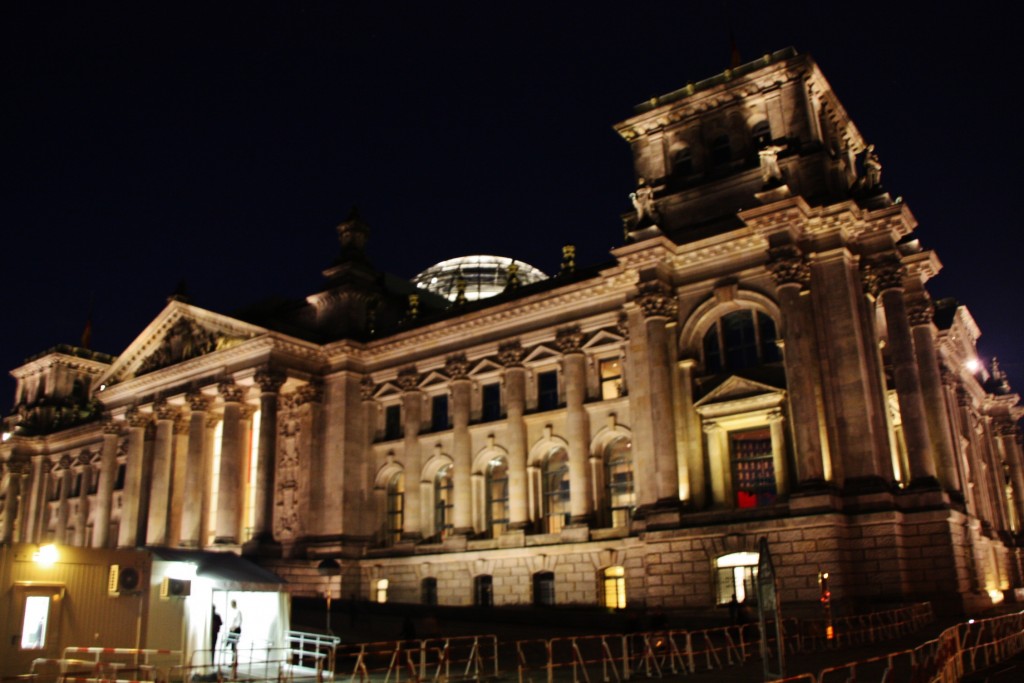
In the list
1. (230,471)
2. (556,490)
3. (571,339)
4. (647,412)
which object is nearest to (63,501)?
(230,471)

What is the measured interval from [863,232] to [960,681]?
2592cm

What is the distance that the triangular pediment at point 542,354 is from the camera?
48.5m

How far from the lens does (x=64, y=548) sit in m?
24.1

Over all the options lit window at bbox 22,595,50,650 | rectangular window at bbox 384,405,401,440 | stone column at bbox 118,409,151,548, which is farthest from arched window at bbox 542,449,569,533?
stone column at bbox 118,409,151,548

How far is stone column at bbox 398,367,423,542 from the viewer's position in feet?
171

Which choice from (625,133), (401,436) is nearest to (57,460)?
(401,436)

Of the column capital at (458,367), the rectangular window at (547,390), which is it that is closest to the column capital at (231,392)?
the column capital at (458,367)

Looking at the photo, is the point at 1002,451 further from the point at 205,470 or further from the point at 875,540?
the point at 205,470

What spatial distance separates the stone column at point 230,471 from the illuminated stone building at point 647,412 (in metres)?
0.15

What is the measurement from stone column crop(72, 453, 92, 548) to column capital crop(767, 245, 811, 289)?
193ft

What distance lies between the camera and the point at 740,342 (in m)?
42.0

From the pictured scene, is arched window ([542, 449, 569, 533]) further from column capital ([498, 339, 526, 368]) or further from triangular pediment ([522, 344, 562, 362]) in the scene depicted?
column capital ([498, 339, 526, 368])

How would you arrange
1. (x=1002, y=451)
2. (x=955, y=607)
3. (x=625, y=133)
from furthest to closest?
(x=1002, y=451)
(x=625, y=133)
(x=955, y=607)

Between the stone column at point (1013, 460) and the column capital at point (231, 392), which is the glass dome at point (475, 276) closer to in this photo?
the column capital at point (231, 392)
